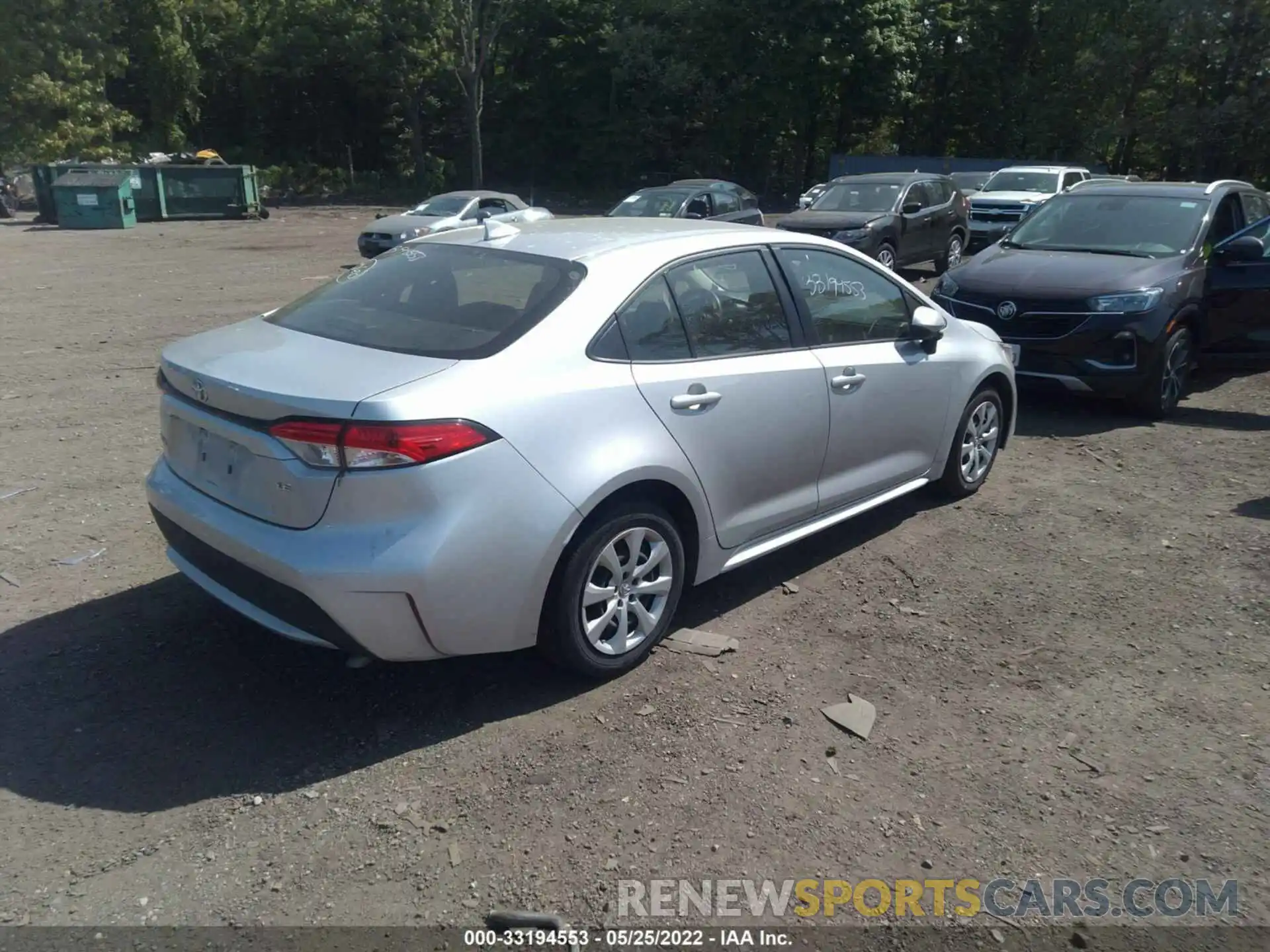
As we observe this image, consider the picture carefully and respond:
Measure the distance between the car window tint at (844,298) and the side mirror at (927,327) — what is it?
61mm

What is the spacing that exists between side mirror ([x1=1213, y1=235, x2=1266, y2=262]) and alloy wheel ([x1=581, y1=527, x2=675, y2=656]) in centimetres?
660

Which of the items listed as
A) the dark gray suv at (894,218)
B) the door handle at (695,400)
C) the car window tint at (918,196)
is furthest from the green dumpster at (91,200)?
the door handle at (695,400)

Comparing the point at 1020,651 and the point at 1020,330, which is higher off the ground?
the point at 1020,330

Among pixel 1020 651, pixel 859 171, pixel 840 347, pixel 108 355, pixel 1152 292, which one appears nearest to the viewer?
pixel 1020 651

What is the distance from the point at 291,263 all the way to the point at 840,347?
17741 millimetres

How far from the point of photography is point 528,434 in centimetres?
373

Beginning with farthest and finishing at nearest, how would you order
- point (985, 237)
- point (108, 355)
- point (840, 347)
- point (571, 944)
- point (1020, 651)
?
point (985, 237)
point (108, 355)
point (840, 347)
point (1020, 651)
point (571, 944)

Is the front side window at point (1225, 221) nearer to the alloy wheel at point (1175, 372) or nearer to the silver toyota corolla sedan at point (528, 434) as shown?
the alloy wheel at point (1175, 372)

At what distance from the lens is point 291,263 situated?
20.7 metres

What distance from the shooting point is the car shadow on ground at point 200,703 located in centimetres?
356

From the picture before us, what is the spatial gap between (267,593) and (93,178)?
30.6 m

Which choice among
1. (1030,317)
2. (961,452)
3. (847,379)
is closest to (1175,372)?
(1030,317)

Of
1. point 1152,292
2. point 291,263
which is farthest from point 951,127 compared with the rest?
point 1152,292

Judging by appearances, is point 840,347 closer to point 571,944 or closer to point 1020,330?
point 571,944
